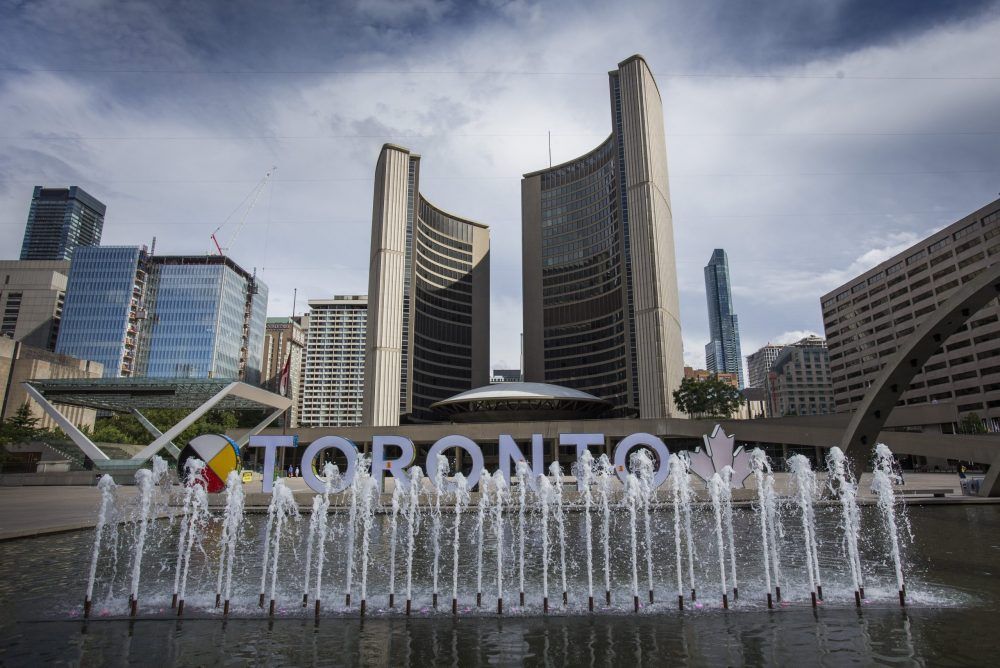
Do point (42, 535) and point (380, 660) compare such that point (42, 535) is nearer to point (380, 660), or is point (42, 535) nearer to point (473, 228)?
point (380, 660)

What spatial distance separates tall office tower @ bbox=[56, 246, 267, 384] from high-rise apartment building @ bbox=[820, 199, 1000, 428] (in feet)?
415

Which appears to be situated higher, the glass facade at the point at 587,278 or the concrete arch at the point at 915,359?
the glass facade at the point at 587,278

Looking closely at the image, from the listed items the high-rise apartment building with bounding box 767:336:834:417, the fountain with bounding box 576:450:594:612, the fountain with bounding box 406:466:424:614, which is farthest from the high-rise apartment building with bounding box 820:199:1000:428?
the high-rise apartment building with bounding box 767:336:834:417

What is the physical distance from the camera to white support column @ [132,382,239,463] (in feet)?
153

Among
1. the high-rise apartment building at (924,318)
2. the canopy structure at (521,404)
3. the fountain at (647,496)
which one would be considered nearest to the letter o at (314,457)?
the fountain at (647,496)

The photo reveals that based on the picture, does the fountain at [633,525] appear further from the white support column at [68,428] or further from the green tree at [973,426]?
the green tree at [973,426]

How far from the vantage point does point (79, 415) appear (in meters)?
90.6

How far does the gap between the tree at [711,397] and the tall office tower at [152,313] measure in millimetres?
98034

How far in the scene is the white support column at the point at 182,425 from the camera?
153 ft

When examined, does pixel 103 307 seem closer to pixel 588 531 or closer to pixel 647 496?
pixel 647 496

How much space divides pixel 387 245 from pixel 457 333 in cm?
3690

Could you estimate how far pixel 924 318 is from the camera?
8300 centimetres

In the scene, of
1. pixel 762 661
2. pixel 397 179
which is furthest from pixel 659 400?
pixel 762 661

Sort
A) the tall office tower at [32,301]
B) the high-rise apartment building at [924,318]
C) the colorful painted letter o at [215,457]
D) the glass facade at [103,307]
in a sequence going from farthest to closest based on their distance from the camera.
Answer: the tall office tower at [32,301] < the glass facade at [103,307] < the high-rise apartment building at [924,318] < the colorful painted letter o at [215,457]
